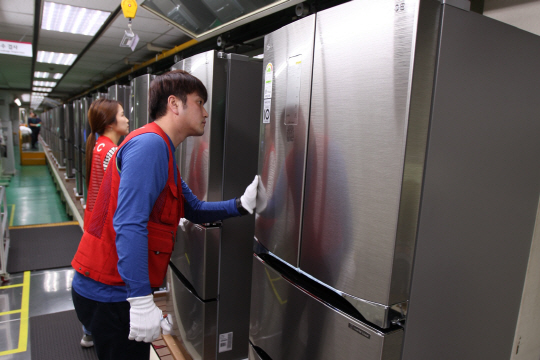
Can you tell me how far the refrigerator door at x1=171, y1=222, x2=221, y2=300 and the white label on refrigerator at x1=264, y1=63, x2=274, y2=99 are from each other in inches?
36.9

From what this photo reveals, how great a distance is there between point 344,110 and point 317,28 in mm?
307

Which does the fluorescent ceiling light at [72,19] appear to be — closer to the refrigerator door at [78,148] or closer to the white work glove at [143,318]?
the refrigerator door at [78,148]

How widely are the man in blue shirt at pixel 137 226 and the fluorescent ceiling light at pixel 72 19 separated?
3033 millimetres

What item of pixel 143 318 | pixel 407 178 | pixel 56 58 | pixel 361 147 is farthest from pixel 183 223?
pixel 56 58

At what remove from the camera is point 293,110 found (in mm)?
1276

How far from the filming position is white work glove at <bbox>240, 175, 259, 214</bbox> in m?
1.60

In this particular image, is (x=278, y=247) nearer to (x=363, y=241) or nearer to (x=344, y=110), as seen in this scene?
(x=363, y=241)

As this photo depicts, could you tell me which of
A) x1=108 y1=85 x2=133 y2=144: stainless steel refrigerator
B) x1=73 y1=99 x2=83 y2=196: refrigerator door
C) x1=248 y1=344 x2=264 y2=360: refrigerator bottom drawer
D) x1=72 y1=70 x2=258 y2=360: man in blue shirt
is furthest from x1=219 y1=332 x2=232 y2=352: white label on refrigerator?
x1=73 y1=99 x2=83 y2=196: refrigerator door

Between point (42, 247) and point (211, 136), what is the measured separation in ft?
13.4

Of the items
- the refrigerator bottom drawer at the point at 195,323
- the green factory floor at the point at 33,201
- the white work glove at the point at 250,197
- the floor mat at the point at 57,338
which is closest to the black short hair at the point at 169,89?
the white work glove at the point at 250,197

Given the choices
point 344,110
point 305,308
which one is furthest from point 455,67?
point 305,308

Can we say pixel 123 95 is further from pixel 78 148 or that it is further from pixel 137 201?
pixel 78 148

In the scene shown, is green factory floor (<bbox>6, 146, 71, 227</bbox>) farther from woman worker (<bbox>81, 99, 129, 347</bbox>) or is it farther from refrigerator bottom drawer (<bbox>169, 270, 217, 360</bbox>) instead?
refrigerator bottom drawer (<bbox>169, 270, 217, 360</bbox>)

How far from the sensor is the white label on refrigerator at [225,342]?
2.21m
